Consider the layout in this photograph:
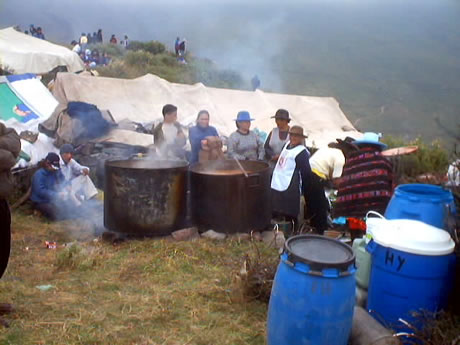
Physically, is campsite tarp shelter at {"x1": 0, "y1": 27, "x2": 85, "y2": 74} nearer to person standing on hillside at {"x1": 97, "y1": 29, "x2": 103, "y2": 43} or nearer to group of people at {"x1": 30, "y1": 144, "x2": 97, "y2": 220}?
group of people at {"x1": 30, "y1": 144, "x2": 97, "y2": 220}

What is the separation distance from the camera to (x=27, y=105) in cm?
1108

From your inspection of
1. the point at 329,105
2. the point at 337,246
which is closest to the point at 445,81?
the point at 329,105

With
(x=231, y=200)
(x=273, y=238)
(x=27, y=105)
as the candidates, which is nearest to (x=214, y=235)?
(x=231, y=200)

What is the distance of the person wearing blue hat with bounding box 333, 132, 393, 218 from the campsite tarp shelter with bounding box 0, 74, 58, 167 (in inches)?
246

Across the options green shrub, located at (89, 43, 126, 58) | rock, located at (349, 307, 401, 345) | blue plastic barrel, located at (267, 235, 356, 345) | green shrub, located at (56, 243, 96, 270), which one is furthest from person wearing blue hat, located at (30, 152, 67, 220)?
green shrub, located at (89, 43, 126, 58)

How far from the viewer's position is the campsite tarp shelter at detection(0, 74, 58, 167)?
9.66m

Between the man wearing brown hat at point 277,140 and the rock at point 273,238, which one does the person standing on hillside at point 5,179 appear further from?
the man wearing brown hat at point 277,140

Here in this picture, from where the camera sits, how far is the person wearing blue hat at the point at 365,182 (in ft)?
14.9

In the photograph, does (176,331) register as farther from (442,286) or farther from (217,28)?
(217,28)

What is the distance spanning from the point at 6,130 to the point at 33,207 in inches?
165

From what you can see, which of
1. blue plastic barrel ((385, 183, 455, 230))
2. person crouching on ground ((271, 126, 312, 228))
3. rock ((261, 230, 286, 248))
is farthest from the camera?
person crouching on ground ((271, 126, 312, 228))

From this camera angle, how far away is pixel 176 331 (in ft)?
12.4

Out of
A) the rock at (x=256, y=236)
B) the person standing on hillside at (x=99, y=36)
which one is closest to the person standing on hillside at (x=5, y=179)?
the rock at (x=256, y=236)

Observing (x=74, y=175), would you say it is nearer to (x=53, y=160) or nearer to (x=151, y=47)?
(x=53, y=160)
